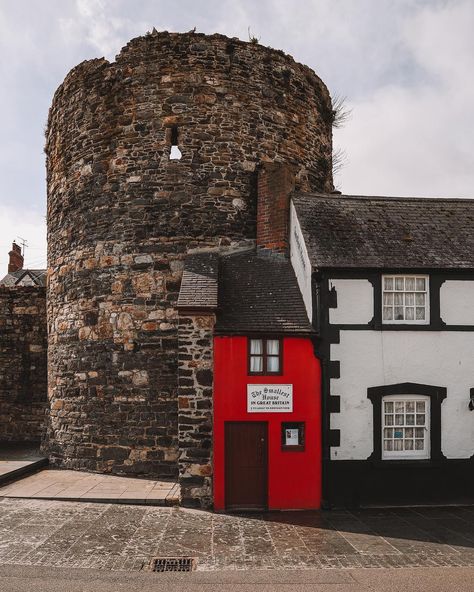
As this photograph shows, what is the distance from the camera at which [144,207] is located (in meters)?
13.3

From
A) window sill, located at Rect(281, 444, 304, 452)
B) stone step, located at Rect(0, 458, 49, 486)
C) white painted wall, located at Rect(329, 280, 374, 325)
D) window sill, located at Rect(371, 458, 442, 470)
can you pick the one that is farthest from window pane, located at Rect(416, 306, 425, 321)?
stone step, located at Rect(0, 458, 49, 486)

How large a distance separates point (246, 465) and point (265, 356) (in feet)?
7.30

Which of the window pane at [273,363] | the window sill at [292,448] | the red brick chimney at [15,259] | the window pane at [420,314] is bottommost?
the window sill at [292,448]

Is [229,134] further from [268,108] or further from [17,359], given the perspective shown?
[17,359]

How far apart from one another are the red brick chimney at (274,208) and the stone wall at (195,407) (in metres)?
3.41

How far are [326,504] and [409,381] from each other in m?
3.01

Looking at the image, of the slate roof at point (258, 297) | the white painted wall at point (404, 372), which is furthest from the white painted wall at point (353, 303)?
the slate roof at point (258, 297)

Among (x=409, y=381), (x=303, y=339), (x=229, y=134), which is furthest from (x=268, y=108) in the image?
(x=409, y=381)

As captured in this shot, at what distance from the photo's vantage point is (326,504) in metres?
10.3

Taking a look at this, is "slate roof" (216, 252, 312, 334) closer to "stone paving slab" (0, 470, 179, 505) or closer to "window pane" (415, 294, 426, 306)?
"window pane" (415, 294, 426, 306)

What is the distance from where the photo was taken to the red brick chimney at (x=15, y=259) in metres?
31.2

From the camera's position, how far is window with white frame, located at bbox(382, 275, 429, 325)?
10914mm

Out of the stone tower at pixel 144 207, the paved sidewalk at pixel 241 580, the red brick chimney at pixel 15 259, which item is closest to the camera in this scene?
the paved sidewalk at pixel 241 580

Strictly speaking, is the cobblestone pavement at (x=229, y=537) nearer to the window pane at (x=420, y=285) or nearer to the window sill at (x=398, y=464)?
the window sill at (x=398, y=464)
